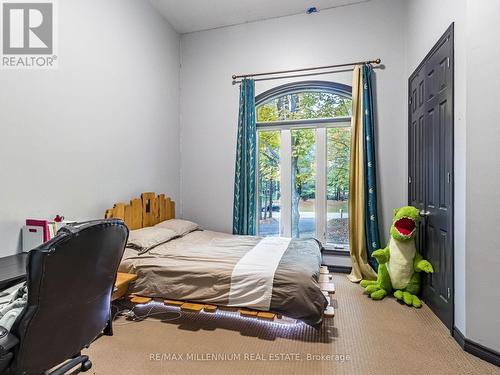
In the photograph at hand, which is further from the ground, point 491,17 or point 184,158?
point 491,17

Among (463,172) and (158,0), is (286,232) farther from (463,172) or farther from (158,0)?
(158,0)

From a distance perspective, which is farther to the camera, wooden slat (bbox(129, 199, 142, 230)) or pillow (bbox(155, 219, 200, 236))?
pillow (bbox(155, 219, 200, 236))

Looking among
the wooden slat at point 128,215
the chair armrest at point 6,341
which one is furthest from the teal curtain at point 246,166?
the chair armrest at point 6,341

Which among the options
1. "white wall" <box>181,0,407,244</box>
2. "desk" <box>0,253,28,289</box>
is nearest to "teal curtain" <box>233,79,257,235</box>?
"white wall" <box>181,0,407,244</box>

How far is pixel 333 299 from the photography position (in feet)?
9.04

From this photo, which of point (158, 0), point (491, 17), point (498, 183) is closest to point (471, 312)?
point (498, 183)

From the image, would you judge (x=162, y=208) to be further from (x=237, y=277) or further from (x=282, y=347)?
(x=282, y=347)

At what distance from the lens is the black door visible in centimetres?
215

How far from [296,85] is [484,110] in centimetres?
230

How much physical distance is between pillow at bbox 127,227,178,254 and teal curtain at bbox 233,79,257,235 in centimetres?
100

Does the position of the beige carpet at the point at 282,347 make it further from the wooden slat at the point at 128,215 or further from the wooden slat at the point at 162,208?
the wooden slat at the point at 162,208

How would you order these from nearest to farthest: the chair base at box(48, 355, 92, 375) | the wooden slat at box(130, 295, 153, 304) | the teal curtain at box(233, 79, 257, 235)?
the chair base at box(48, 355, 92, 375) < the wooden slat at box(130, 295, 153, 304) < the teal curtain at box(233, 79, 257, 235)

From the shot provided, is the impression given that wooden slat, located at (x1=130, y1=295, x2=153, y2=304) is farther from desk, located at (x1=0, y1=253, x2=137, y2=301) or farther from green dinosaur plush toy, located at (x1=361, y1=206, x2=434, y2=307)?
green dinosaur plush toy, located at (x1=361, y1=206, x2=434, y2=307)

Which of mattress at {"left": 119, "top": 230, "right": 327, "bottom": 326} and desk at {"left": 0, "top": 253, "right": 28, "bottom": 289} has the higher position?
desk at {"left": 0, "top": 253, "right": 28, "bottom": 289}
